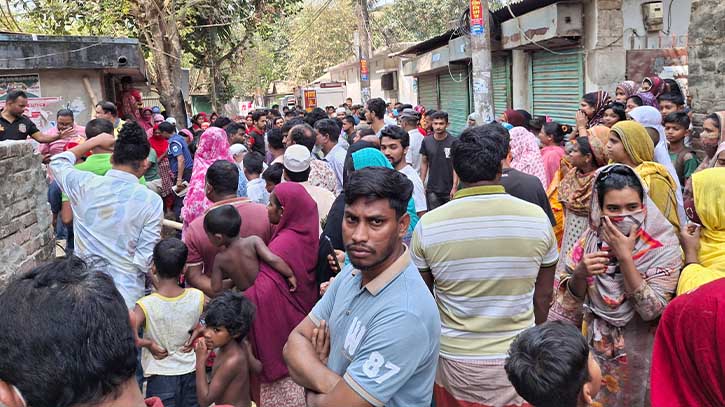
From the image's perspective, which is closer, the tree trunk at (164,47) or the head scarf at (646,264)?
the head scarf at (646,264)

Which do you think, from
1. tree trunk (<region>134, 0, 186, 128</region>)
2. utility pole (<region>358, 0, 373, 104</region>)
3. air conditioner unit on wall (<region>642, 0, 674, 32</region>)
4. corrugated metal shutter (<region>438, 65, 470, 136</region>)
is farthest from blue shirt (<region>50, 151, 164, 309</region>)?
utility pole (<region>358, 0, 373, 104</region>)

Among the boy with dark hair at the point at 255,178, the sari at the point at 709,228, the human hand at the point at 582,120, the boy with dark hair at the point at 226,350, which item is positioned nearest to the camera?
the sari at the point at 709,228

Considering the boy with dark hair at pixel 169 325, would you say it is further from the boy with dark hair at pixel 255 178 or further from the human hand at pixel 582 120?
the human hand at pixel 582 120

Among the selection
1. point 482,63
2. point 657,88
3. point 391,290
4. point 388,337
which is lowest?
point 388,337

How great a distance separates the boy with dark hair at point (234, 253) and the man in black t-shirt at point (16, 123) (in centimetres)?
363

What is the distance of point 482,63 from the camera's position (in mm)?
9070

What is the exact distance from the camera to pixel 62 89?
424 inches

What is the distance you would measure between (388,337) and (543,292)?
1439 millimetres

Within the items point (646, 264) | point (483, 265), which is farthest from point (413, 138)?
point (483, 265)

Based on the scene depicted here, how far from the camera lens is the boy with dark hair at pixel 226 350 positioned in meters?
3.31

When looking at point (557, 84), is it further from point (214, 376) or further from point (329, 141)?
point (214, 376)

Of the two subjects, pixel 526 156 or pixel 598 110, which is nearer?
pixel 526 156

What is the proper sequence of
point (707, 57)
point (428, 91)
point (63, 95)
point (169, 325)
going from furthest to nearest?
point (428, 91) < point (63, 95) < point (707, 57) < point (169, 325)

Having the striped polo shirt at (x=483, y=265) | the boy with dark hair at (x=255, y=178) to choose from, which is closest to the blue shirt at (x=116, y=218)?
the boy with dark hair at (x=255, y=178)
